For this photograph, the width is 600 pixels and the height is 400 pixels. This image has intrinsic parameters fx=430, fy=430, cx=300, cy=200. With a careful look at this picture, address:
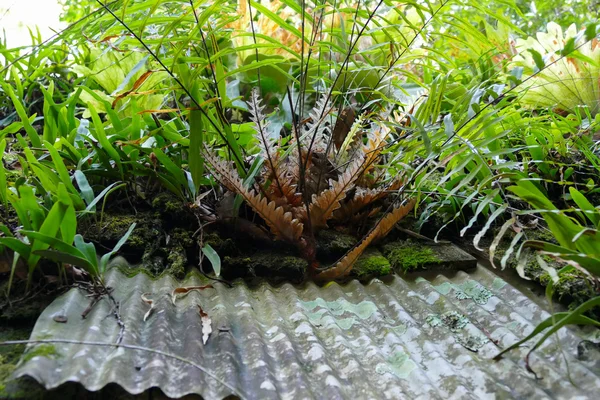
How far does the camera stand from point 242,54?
7.97ft

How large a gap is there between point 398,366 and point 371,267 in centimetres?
51

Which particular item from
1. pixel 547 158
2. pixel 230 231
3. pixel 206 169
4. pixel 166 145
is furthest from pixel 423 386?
pixel 547 158

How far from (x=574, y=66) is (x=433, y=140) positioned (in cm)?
138

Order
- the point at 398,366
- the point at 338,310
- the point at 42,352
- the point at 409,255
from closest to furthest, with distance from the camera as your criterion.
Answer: the point at 42,352
the point at 398,366
the point at 338,310
the point at 409,255

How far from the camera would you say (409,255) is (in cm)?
148

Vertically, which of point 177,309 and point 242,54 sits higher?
point 242,54

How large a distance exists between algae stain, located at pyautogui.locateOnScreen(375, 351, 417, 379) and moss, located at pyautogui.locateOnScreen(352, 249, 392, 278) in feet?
1.47

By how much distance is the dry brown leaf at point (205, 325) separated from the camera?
0.97 meters

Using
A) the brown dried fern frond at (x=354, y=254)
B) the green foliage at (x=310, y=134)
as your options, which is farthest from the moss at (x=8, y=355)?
the brown dried fern frond at (x=354, y=254)

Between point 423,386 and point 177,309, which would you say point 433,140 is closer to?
point 423,386

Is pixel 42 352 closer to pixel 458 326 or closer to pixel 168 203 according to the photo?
pixel 168 203

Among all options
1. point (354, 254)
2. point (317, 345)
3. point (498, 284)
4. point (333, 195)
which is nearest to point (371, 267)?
point (354, 254)

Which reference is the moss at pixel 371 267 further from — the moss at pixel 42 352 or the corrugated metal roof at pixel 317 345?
the moss at pixel 42 352

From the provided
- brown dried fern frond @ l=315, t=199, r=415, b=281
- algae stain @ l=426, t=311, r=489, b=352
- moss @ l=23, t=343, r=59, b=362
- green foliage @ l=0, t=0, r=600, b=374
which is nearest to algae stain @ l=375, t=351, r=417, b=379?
algae stain @ l=426, t=311, r=489, b=352
